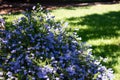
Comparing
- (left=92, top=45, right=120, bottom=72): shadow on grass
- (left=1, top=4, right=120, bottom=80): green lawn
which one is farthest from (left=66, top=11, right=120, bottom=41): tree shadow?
(left=92, top=45, right=120, bottom=72): shadow on grass

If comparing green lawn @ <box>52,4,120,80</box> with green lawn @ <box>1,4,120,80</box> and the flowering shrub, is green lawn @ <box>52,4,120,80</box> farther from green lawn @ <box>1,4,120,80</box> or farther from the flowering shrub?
the flowering shrub

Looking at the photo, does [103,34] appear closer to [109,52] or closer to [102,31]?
[102,31]

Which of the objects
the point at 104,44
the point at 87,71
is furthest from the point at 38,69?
the point at 104,44

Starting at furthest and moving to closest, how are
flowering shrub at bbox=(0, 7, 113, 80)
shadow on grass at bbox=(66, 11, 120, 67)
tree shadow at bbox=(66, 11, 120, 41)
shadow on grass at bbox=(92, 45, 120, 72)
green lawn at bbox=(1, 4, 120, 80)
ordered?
tree shadow at bbox=(66, 11, 120, 41) → shadow on grass at bbox=(66, 11, 120, 67) → green lawn at bbox=(1, 4, 120, 80) → shadow on grass at bbox=(92, 45, 120, 72) → flowering shrub at bbox=(0, 7, 113, 80)

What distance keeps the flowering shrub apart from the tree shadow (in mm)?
3995

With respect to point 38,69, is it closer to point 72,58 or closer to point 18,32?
point 72,58

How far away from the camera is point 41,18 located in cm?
480

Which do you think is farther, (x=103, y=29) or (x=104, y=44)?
(x=103, y=29)

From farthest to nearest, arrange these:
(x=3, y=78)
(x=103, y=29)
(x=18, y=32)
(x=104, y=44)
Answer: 1. (x=103, y=29)
2. (x=104, y=44)
3. (x=18, y=32)
4. (x=3, y=78)

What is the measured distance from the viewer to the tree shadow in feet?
29.3

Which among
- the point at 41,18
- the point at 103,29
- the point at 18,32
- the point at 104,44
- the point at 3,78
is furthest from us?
the point at 103,29

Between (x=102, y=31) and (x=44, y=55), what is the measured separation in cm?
564

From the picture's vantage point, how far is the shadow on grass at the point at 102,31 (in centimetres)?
727

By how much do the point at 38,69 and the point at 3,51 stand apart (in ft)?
2.18
